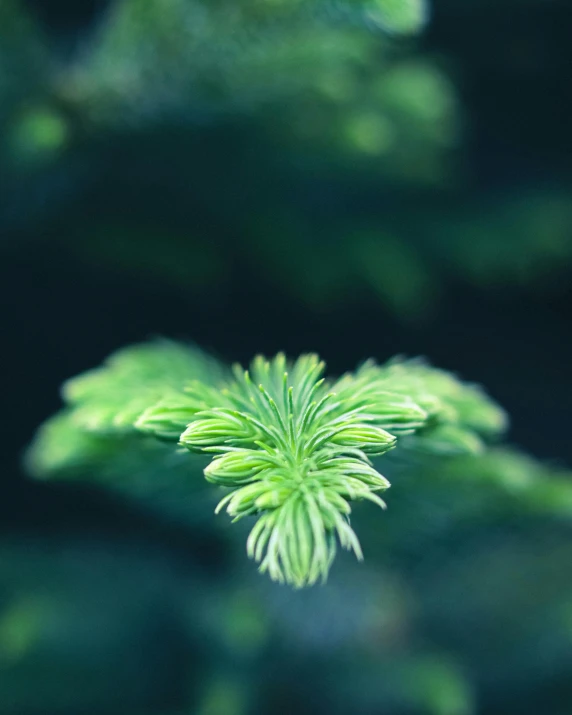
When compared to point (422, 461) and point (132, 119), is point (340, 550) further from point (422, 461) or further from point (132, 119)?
point (132, 119)

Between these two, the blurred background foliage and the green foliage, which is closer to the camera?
the green foliage

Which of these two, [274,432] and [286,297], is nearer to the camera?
[274,432]

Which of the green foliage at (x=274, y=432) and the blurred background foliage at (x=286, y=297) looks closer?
the green foliage at (x=274, y=432)

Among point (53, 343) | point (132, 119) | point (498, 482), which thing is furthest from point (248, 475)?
point (53, 343)

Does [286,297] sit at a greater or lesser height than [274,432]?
greater
